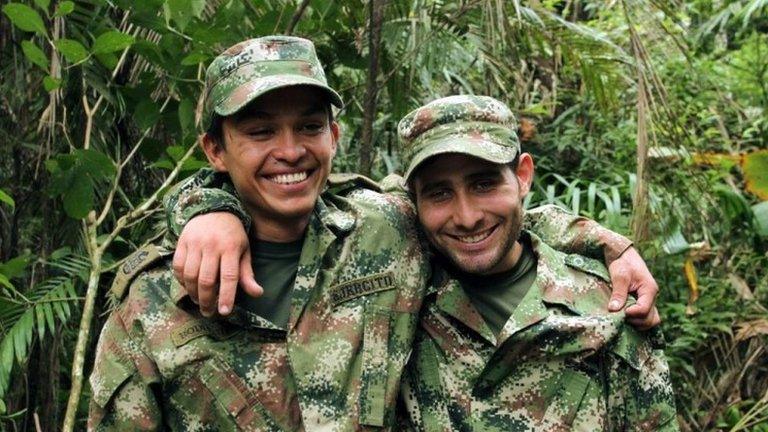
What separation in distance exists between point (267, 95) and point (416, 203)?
1.71 ft

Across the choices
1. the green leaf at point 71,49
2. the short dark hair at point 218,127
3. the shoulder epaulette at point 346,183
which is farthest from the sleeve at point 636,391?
the green leaf at point 71,49

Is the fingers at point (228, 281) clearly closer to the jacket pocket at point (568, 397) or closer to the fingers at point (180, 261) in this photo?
the fingers at point (180, 261)

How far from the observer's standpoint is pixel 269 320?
2.48m

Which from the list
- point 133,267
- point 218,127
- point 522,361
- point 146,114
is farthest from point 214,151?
point 146,114

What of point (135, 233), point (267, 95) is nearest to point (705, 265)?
point (135, 233)

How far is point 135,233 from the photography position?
4.38 m

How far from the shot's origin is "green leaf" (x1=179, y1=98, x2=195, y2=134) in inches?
149

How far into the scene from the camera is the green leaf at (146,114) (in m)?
3.95

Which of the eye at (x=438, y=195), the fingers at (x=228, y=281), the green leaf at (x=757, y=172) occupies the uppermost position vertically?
the fingers at (x=228, y=281)

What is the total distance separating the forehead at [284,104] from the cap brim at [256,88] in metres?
0.02

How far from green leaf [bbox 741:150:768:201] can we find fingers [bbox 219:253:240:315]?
4017 millimetres

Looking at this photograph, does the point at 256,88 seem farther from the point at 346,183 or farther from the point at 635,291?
the point at 635,291

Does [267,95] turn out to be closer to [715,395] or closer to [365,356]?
[365,356]

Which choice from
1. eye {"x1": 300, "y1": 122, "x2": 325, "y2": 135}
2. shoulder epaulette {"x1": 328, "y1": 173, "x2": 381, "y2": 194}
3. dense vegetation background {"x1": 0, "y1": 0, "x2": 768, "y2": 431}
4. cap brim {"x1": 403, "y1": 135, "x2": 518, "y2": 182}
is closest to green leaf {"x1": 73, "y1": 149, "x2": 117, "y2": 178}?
dense vegetation background {"x1": 0, "y1": 0, "x2": 768, "y2": 431}
